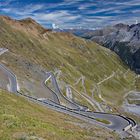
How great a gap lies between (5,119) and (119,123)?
140 feet

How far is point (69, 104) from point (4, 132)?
96.1 meters

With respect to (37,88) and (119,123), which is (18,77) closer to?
(37,88)

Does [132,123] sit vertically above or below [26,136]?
below

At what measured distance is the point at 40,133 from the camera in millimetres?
36000

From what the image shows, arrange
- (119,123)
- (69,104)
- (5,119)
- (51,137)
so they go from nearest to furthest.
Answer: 1. (51,137)
2. (5,119)
3. (119,123)
4. (69,104)

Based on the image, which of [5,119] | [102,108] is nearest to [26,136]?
[5,119]

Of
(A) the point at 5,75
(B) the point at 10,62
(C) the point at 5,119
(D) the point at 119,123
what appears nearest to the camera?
(C) the point at 5,119

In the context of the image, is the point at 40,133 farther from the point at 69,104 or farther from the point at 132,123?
the point at 69,104

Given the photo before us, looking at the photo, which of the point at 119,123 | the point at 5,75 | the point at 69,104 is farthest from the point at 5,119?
the point at 5,75

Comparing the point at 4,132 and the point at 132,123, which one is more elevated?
the point at 4,132

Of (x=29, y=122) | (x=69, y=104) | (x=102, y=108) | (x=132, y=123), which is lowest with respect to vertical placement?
(x=102, y=108)

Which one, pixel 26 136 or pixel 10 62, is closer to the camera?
pixel 26 136

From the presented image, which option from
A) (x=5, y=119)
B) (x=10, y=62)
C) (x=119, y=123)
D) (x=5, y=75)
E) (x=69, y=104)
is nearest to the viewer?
(x=5, y=119)

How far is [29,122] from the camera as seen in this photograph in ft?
136
